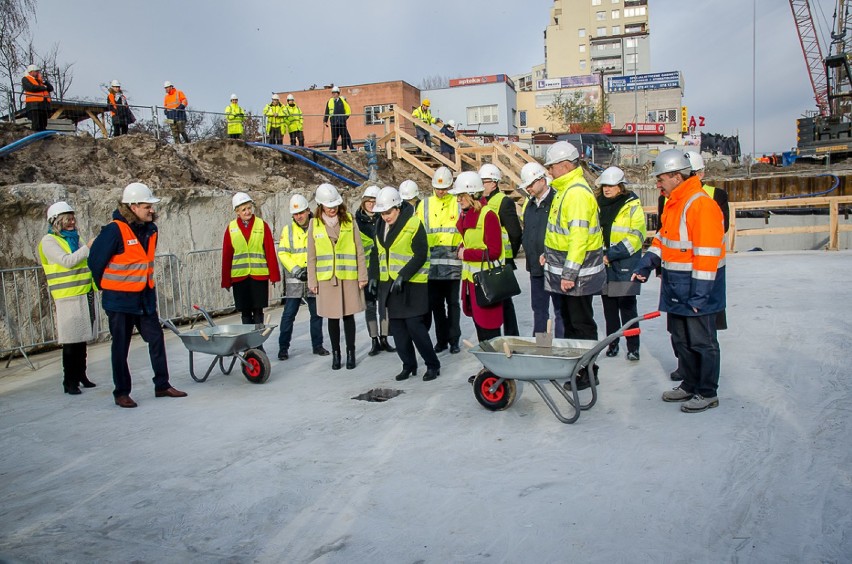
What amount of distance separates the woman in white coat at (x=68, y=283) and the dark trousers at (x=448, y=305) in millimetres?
3427

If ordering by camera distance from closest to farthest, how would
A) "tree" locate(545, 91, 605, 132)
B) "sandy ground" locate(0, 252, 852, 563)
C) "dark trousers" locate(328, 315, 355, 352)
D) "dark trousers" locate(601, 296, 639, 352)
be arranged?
"sandy ground" locate(0, 252, 852, 563) → "dark trousers" locate(601, 296, 639, 352) → "dark trousers" locate(328, 315, 355, 352) → "tree" locate(545, 91, 605, 132)

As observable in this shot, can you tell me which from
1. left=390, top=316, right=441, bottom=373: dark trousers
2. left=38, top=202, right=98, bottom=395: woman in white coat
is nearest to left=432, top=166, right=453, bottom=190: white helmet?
left=390, top=316, right=441, bottom=373: dark trousers

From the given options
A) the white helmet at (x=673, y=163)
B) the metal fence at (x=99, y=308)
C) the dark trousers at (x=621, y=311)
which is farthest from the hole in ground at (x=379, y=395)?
the metal fence at (x=99, y=308)

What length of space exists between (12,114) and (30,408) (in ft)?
35.2

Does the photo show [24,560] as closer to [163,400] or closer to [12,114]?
[163,400]

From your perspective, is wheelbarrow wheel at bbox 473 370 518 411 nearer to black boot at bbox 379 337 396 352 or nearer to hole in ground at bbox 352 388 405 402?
hole in ground at bbox 352 388 405 402

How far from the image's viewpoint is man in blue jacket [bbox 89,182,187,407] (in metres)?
5.77

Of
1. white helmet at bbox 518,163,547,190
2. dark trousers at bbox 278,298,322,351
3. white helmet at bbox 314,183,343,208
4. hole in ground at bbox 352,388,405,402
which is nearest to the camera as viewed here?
hole in ground at bbox 352,388,405,402

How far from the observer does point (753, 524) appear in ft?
10.8

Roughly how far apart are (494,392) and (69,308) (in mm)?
4103

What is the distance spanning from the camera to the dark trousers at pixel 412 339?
6234 millimetres

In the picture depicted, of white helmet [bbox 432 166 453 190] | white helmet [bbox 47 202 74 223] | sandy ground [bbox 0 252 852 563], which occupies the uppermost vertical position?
white helmet [bbox 432 166 453 190]

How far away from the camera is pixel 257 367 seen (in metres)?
6.59

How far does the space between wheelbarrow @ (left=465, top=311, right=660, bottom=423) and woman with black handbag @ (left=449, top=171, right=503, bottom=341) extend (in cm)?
91
